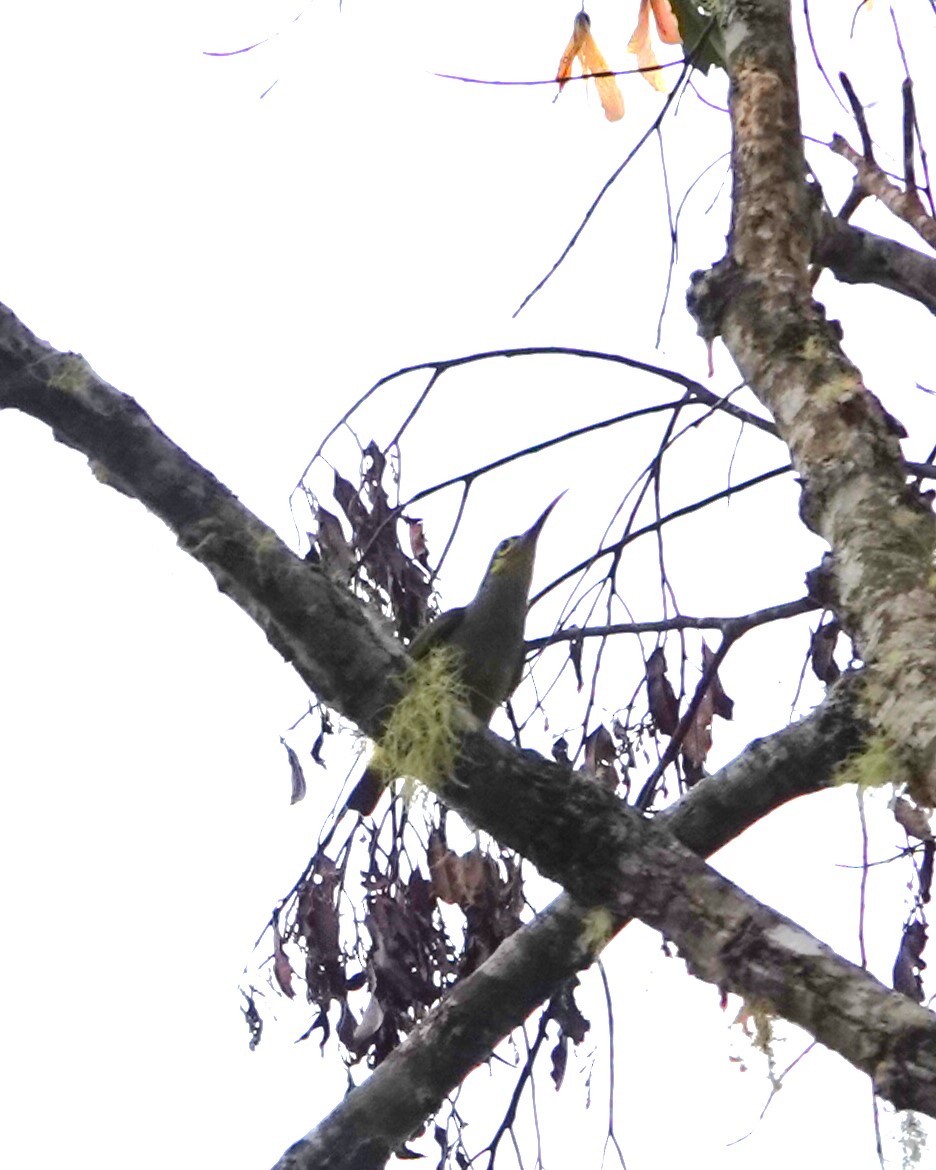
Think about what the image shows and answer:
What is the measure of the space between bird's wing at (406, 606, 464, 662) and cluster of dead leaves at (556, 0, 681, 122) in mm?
1360

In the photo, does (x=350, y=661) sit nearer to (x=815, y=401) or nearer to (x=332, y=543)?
(x=815, y=401)

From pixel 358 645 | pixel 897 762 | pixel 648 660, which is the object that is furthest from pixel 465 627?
pixel 897 762

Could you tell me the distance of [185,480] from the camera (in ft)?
8.11

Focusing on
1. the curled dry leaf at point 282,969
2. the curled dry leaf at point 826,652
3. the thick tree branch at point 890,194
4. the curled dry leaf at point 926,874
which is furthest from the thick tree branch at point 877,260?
the curled dry leaf at point 282,969

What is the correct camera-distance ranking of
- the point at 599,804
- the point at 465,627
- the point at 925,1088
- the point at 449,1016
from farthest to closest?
1. the point at 465,627
2. the point at 449,1016
3. the point at 599,804
4. the point at 925,1088

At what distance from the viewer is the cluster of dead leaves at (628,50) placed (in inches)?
159

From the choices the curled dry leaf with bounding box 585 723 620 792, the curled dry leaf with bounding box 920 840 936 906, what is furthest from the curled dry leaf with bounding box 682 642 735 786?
the curled dry leaf with bounding box 920 840 936 906

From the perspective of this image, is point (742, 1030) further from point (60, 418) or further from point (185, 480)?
point (60, 418)

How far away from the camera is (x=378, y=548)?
136 inches

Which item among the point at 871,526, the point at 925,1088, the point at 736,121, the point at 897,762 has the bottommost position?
the point at 925,1088

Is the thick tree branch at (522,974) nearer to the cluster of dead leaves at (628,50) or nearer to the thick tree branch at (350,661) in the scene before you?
the thick tree branch at (350,661)

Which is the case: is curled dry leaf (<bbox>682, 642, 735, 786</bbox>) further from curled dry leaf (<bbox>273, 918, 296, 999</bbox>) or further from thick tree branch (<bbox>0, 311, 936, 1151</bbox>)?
thick tree branch (<bbox>0, 311, 936, 1151</bbox>)

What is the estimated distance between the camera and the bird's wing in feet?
11.5

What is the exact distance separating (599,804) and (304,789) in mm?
Result: 1206
